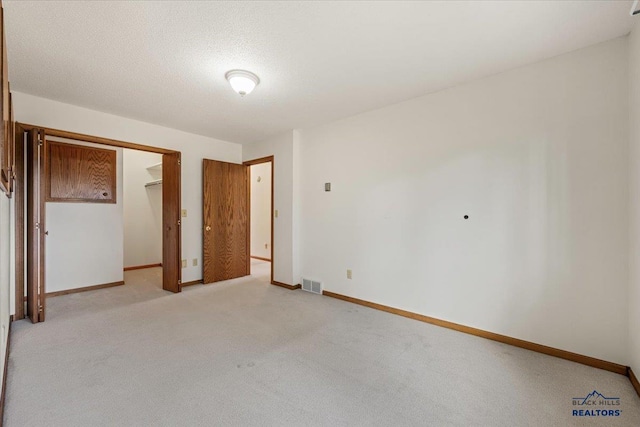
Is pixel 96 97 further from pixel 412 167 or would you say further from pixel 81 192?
pixel 412 167

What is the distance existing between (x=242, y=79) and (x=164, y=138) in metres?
2.31

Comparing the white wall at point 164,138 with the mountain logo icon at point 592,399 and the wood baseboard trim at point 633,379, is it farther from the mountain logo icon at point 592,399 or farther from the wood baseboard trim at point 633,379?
the wood baseboard trim at point 633,379

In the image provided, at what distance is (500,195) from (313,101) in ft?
7.11

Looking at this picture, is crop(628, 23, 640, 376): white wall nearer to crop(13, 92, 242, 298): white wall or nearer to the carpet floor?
the carpet floor

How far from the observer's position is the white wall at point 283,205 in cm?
430

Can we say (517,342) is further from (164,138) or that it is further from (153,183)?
(153,183)

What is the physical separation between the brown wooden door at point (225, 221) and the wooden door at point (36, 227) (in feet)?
6.28

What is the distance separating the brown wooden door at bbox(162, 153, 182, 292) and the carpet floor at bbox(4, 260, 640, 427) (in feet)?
3.21

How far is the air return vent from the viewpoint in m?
4.05

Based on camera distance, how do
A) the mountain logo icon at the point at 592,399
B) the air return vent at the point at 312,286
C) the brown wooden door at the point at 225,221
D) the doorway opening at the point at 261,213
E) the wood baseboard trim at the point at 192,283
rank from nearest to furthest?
the mountain logo icon at the point at 592,399 → the air return vent at the point at 312,286 → the wood baseboard trim at the point at 192,283 → the brown wooden door at the point at 225,221 → the doorway opening at the point at 261,213

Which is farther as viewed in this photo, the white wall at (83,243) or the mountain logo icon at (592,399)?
the white wall at (83,243)

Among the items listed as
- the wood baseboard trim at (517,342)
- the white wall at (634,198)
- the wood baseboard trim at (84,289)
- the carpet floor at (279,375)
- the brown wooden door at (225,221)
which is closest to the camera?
the carpet floor at (279,375)

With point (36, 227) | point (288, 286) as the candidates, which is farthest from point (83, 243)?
point (288, 286)

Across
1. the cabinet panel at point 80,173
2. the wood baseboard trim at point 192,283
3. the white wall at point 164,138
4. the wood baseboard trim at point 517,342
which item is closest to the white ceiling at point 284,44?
the white wall at point 164,138
